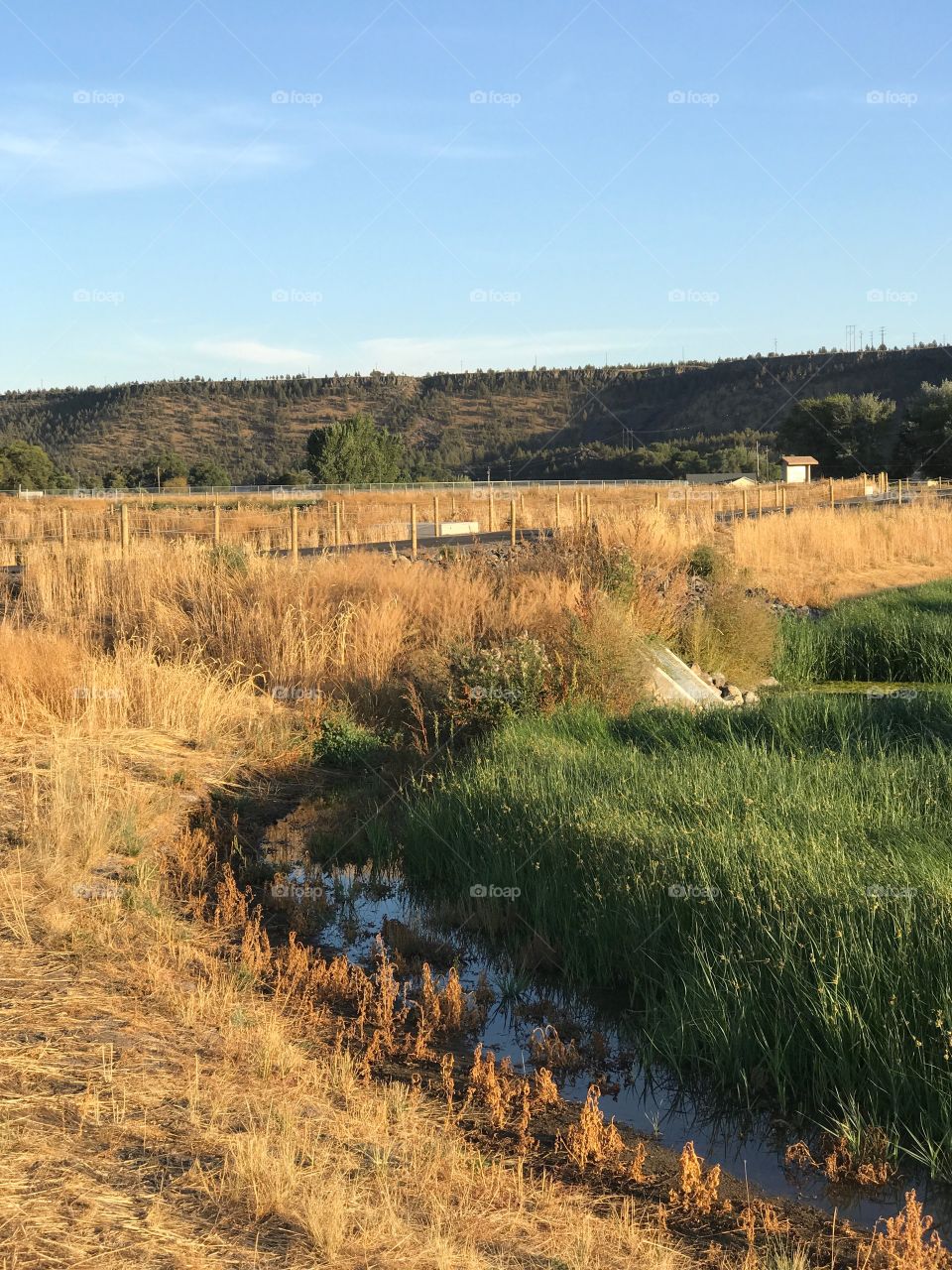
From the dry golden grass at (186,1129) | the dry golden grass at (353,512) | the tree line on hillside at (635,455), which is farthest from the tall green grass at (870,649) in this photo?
the tree line on hillside at (635,455)

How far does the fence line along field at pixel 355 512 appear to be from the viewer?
2731cm

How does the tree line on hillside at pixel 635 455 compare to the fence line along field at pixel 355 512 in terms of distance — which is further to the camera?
the tree line on hillside at pixel 635 455

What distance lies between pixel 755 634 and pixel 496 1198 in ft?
40.6

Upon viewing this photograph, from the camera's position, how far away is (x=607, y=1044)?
5.72 m

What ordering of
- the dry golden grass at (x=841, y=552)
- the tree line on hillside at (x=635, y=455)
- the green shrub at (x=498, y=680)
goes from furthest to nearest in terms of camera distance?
1. the tree line on hillside at (x=635, y=455)
2. the dry golden grass at (x=841, y=552)
3. the green shrub at (x=498, y=680)

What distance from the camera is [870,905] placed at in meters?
5.52

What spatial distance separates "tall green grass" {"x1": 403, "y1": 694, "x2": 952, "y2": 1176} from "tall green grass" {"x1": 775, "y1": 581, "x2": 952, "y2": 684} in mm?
6395

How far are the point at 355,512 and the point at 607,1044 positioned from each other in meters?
42.3

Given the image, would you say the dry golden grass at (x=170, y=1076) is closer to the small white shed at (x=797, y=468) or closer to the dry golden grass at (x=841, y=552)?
the dry golden grass at (x=841, y=552)

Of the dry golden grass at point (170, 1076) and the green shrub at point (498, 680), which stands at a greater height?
the green shrub at point (498, 680)

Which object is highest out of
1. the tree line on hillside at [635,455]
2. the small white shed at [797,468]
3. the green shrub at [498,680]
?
the tree line on hillside at [635,455]

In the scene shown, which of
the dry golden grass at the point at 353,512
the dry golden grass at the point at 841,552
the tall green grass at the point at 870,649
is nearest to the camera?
the tall green grass at the point at 870,649

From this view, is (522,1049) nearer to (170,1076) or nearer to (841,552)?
(170,1076)

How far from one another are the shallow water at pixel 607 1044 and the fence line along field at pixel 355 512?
1011 cm
